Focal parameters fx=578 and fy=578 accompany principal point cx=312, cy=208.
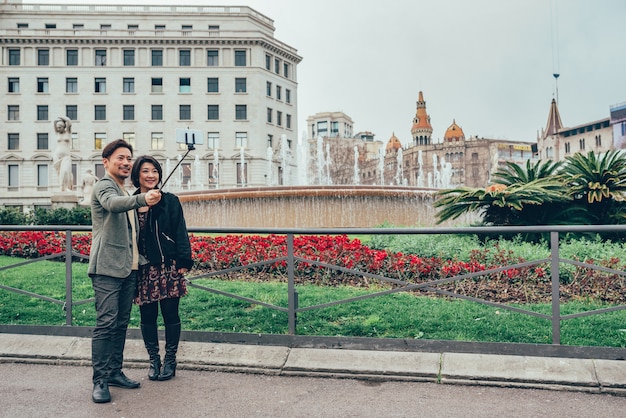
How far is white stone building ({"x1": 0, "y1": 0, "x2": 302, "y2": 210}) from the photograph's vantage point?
185 feet

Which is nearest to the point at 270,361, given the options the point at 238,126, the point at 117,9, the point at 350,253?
the point at 350,253

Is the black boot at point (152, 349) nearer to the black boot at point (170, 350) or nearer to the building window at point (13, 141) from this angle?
the black boot at point (170, 350)

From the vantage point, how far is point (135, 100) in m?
57.3

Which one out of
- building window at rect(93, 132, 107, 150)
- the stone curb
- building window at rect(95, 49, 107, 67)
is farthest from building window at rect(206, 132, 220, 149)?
the stone curb

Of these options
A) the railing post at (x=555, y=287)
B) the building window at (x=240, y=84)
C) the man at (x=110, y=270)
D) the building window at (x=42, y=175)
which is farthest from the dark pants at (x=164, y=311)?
the building window at (x=42, y=175)

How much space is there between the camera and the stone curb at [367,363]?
4.32m

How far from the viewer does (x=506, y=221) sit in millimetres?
9102

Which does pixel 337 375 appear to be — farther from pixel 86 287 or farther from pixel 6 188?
pixel 6 188

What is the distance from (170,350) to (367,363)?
160 cm

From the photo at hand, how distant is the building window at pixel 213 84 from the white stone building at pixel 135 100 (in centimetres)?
11

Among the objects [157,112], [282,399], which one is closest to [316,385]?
[282,399]

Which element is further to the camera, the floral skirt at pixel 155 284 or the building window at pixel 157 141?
the building window at pixel 157 141

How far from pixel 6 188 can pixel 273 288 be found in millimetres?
57053

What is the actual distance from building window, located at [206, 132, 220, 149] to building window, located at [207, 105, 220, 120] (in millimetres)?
1690
